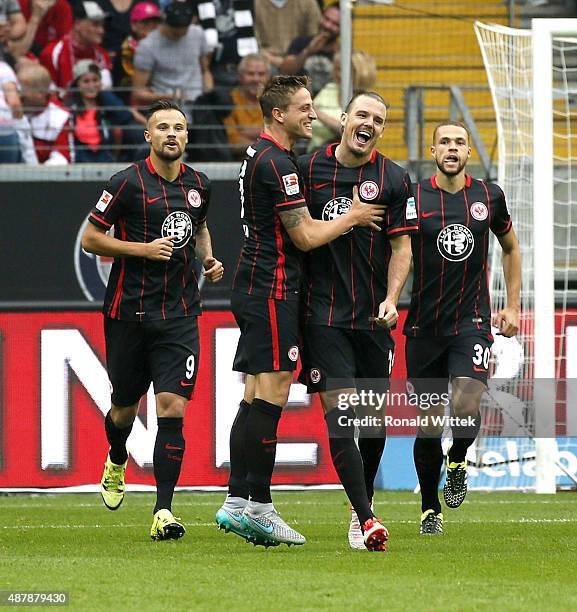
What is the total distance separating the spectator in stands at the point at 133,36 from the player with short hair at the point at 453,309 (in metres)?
7.00

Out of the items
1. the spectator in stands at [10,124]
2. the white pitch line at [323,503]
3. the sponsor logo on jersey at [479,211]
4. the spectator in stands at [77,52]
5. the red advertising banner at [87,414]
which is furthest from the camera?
the spectator in stands at [77,52]

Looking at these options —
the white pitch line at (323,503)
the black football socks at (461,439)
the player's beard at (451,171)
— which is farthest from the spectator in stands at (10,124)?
the black football socks at (461,439)

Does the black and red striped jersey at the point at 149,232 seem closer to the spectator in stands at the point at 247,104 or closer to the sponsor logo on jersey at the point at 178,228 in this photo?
the sponsor logo on jersey at the point at 178,228

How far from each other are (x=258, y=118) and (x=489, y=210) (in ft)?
21.0

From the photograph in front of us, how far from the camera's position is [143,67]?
14.0 meters

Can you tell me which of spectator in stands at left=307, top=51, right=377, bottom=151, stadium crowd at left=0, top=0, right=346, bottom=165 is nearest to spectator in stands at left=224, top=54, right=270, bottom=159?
stadium crowd at left=0, top=0, right=346, bottom=165

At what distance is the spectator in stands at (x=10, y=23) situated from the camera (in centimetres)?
1409

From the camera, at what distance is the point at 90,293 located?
12594mm

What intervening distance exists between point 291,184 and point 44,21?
27.8ft

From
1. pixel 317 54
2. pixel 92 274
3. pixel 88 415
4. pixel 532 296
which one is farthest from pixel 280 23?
pixel 88 415

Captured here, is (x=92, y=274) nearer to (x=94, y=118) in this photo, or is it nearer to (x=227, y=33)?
(x=94, y=118)

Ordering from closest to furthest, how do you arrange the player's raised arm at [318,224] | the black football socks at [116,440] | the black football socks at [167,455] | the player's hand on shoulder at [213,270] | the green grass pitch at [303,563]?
1. the green grass pitch at [303,563]
2. the player's raised arm at [318,224]
3. the black football socks at [167,455]
4. the player's hand on shoulder at [213,270]
5. the black football socks at [116,440]

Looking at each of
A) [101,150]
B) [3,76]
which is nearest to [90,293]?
[101,150]

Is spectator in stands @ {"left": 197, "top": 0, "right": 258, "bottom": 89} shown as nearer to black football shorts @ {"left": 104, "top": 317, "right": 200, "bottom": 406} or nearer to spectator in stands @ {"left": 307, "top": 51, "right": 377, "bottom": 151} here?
spectator in stands @ {"left": 307, "top": 51, "right": 377, "bottom": 151}
